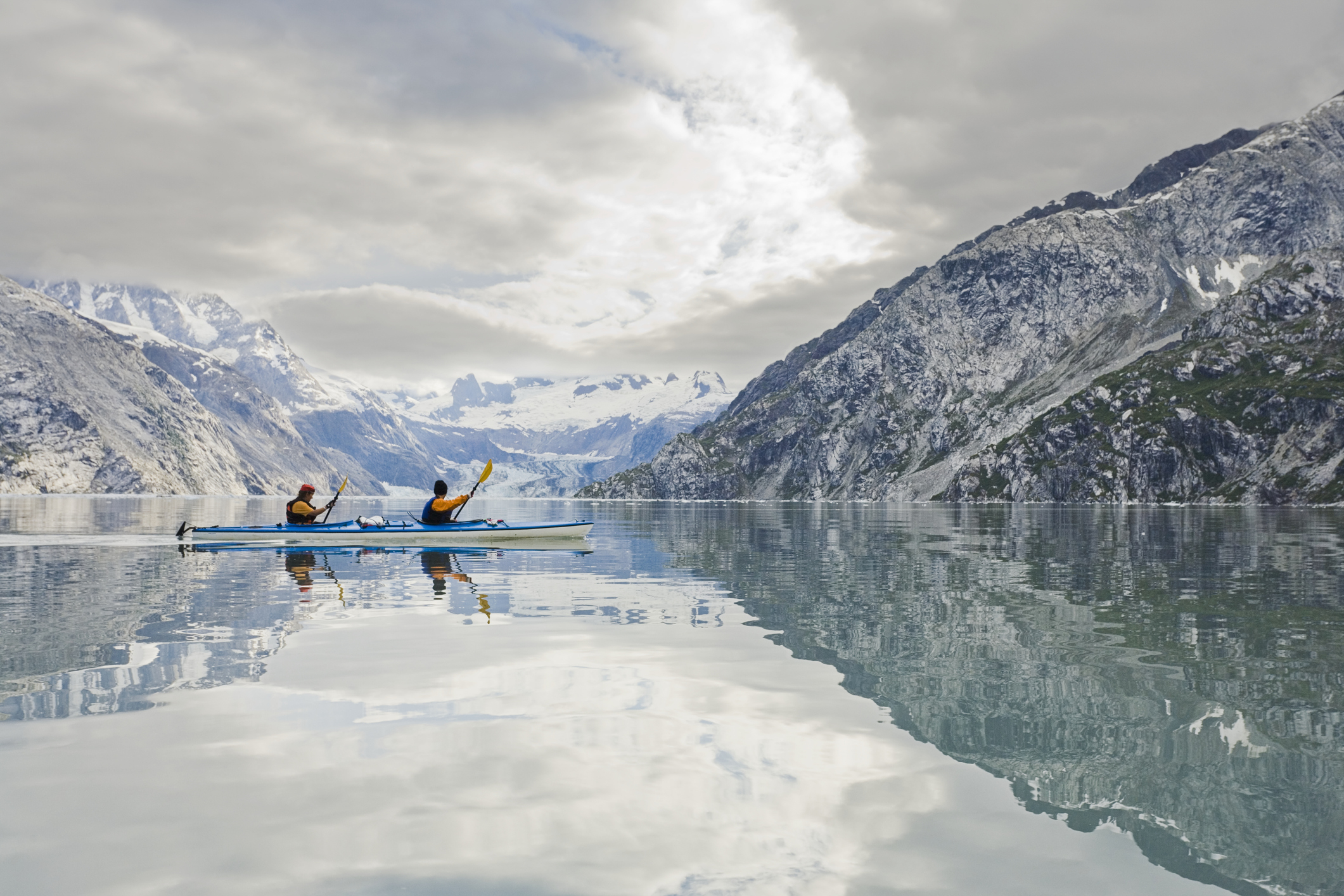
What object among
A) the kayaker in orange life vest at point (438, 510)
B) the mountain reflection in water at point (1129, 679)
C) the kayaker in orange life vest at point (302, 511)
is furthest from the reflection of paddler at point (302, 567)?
the mountain reflection in water at point (1129, 679)

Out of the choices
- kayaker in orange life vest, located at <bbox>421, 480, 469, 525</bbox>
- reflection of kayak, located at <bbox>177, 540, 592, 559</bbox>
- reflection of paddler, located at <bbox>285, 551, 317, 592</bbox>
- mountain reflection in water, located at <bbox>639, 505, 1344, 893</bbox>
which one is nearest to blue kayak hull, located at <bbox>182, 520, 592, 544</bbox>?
reflection of kayak, located at <bbox>177, 540, 592, 559</bbox>

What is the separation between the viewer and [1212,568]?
4938 cm

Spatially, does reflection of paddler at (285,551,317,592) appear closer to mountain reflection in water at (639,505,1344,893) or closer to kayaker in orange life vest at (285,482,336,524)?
kayaker in orange life vest at (285,482,336,524)

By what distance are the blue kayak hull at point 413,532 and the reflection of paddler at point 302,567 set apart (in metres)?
1.94

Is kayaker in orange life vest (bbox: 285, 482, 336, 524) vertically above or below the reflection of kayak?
above

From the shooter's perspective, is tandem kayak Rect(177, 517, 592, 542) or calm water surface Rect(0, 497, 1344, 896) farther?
tandem kayak Rect(177, 517, 592, 542)

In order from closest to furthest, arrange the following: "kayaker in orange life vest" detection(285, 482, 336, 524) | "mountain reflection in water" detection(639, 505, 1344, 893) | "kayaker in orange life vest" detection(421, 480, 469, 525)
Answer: "mountain reflection in water" detection(639, 505, 1344, 893)
"kayaker in orange life vest" detection(421, 480, 469, 525)
"kayaker in orange life vest" detection(285, 482, 336, 524)

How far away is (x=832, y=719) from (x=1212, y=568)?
4200cm

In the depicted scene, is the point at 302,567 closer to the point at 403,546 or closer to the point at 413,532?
the point at 413,532

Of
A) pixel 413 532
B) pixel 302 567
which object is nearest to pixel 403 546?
pixel 413 532

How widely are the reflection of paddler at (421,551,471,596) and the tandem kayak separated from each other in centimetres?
166

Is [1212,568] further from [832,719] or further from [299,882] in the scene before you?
[299,882]

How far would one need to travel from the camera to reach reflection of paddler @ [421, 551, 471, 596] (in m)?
41.9

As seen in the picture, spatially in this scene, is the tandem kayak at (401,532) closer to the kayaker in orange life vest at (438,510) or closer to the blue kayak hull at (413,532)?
the blue kayak hull at (413,532)
